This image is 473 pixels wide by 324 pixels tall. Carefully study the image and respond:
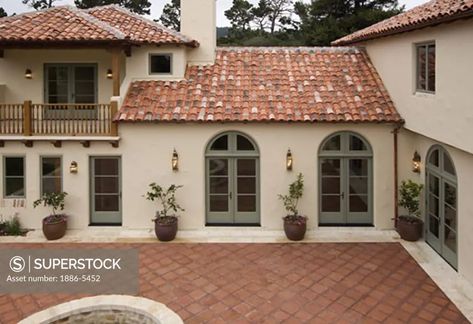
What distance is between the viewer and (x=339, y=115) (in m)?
13.5

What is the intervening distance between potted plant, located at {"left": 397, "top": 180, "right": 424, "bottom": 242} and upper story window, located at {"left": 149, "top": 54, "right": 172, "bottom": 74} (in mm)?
8127

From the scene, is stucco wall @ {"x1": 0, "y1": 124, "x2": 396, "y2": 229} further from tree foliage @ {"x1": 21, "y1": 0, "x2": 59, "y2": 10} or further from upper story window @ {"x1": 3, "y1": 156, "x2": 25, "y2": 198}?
tree foliage @ {"x1": 21, "y1": 0, "x2": 59, "y2": 10}

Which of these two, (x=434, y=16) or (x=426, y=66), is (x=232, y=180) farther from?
(x=434, y=16)

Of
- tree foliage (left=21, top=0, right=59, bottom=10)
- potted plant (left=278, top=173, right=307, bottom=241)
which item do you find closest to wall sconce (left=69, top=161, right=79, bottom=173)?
potted plant (left=278, top=173, right=307, bottom=241)

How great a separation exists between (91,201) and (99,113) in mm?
2652

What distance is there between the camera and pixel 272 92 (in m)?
14.6

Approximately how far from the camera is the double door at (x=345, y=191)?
1404 centimetres

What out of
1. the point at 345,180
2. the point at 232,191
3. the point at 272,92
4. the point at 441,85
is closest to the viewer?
the point at 441,85

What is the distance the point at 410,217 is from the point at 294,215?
3234 mm

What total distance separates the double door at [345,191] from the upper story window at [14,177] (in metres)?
8.95

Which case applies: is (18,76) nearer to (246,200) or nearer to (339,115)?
(246,200)

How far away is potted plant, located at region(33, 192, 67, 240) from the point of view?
1327 cm

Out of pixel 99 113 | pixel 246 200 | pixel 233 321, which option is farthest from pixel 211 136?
pixel 233 321

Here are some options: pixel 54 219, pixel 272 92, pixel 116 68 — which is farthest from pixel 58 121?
pixel 272 92
